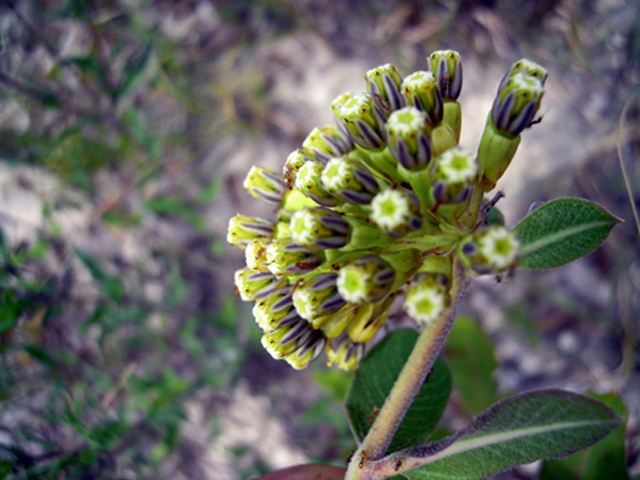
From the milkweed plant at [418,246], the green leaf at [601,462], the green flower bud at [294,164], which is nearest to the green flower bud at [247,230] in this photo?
the milkweed plant at [418,246]

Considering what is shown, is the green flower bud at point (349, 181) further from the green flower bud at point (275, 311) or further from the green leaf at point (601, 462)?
the green leaf at point (601, 462)

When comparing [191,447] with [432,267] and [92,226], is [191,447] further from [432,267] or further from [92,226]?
[432,267]

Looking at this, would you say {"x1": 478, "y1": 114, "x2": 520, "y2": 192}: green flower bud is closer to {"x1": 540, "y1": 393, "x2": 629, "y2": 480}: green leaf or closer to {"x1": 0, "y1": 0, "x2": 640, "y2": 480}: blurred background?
{"x1": 540, "y1": 393, "x2": 629, "y2": 480}: green leaf

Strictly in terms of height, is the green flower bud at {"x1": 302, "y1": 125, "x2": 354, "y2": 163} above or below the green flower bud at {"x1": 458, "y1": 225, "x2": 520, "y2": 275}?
above

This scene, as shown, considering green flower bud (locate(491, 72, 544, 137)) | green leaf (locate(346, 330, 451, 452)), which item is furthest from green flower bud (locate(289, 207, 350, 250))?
green leaf (locate(346, 330, 451, 452))

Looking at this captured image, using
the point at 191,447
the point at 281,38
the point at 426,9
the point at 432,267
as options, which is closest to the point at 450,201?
the point at 432,267

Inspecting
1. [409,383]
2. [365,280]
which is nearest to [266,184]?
[365,280]

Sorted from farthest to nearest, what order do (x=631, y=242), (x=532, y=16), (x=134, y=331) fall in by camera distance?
(x=134, y=331) < (x=532, y=16) < (x=631, y=242)
